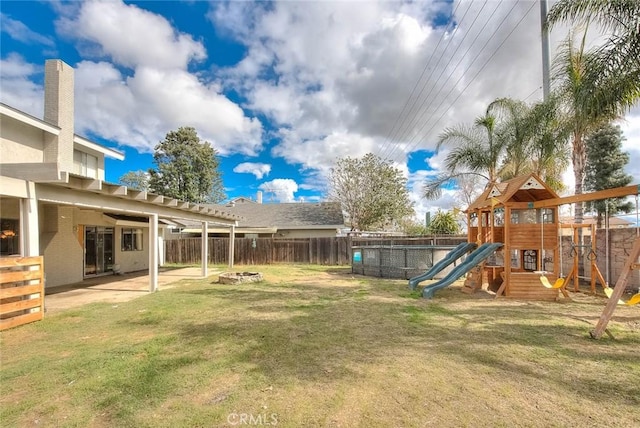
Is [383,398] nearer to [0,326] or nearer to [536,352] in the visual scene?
[536,352]

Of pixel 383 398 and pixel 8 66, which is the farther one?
pixel 8 66

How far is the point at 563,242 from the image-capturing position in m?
12.0

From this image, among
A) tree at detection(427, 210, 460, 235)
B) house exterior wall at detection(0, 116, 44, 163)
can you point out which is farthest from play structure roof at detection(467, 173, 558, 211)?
tree at detection(427, 210, 460, 235)

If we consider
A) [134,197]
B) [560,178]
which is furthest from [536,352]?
[560,178]

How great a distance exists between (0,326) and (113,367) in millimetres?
3530

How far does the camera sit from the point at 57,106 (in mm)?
10570

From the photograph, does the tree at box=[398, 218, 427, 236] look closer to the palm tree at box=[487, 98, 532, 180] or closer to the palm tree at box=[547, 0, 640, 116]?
the palm tree at box=[487, 98, 532, 180]

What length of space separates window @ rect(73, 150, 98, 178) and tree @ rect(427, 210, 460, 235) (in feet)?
83.3

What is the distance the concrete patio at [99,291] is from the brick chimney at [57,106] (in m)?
4.00

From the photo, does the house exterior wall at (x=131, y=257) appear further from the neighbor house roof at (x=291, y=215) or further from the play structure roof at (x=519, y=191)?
the play structure roof at (x=519, y=191)

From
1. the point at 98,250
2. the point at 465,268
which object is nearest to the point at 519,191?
the point at 465,268

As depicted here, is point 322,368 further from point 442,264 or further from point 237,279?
point 237,279

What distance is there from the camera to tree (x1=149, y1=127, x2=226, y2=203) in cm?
3494

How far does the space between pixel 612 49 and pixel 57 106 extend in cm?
1565
